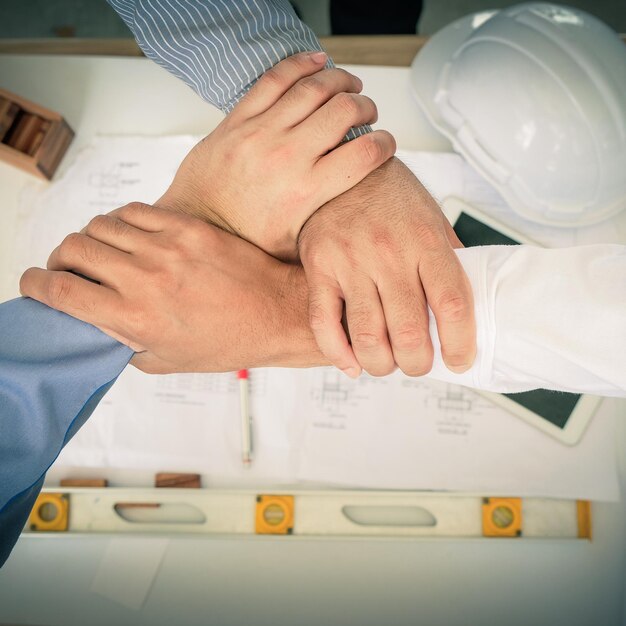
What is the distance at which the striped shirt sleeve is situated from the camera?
2.14ft

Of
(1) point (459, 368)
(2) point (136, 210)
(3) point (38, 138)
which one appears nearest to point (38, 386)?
(2) point (136, 210)

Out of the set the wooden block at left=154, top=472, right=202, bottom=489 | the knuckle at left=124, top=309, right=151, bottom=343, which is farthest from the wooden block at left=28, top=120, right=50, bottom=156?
the wooden block at left=154, top=472, right=202, bottom=489

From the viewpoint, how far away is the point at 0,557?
0.57 meters

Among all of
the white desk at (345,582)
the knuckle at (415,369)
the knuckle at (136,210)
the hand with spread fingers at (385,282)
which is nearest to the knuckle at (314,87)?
the hand with spread fingers at (385,282)

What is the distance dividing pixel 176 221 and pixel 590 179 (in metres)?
0.62

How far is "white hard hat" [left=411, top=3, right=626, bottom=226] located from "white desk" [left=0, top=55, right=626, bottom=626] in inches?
15.6

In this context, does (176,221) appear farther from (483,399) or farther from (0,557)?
(483,399)

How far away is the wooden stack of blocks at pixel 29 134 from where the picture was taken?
2.77 feet

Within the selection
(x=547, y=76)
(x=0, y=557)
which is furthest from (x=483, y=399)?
(x=0, y=557)

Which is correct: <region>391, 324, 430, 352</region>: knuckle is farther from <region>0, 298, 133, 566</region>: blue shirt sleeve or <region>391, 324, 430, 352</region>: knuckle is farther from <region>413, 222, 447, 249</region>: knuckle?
<region>0, 298, 133, 566</region>: blue shirt sleeve

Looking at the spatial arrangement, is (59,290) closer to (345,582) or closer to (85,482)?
(85,482)

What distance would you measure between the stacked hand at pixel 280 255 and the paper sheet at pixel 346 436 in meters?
0.19

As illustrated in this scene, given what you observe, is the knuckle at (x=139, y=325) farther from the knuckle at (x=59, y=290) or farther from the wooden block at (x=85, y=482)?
the wooden block at (x=85, y=482)

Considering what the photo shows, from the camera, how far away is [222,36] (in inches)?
25.8
